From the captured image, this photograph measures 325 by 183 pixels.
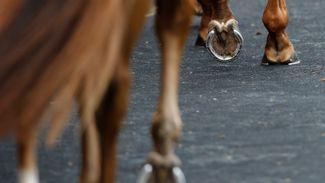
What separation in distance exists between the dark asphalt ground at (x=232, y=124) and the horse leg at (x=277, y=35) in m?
0.10

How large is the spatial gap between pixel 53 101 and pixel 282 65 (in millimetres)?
5167

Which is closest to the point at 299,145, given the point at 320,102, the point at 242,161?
the point at 242,161

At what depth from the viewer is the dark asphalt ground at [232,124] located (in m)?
6.32

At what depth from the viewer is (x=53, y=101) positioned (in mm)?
4434

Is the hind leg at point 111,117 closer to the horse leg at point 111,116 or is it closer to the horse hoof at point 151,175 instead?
the horse leg at point 111,116

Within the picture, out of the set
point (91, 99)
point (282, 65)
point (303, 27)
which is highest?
point (91, 99)

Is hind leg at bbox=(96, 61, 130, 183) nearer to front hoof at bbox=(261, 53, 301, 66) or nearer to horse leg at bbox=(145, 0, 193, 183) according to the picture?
horse leg at bbox=(145, 0, 193, 183)

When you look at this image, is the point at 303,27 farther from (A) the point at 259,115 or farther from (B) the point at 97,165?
(B) the point at 97,165

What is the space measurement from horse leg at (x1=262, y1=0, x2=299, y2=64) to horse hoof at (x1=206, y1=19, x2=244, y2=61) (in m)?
0.23

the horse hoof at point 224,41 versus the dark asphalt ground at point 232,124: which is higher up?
the dark asphalt ground at point 232,124

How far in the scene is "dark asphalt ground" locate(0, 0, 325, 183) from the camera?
20.7 feet

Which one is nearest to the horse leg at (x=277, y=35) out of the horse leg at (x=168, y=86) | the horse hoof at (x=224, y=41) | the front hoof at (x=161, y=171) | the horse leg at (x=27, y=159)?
the horse hoof at (x=224, y=41)

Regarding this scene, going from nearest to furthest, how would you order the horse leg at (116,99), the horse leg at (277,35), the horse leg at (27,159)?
the horse leg at (27,159), the horse leg at (116,99), the horse leg at (277,35)

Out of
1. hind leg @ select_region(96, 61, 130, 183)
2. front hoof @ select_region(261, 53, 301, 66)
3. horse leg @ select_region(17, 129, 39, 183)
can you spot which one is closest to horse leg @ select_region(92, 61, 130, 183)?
hind leg @ select_region(96, 61, 130, 183)
